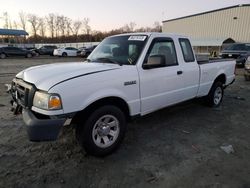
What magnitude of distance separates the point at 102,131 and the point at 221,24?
1597 inches

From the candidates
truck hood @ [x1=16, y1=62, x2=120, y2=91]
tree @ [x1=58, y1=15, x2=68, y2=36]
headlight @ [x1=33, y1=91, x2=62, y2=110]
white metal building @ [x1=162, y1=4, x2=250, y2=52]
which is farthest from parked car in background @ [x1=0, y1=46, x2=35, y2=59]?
tree @ [x1=58, y1=15, x2=68, y2=36]

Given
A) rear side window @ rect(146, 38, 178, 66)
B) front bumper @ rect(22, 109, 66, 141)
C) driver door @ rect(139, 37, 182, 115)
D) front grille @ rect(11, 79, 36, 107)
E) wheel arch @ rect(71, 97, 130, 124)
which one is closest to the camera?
front bumper @ rect(22, 109, 66, 141)

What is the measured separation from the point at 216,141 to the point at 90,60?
9.43 feet

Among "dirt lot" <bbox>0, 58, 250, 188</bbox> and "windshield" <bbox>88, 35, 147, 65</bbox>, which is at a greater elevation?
"windshield" <bbox>88, 35, 147, 65</bbox>

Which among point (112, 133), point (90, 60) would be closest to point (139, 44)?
point (90, 60)

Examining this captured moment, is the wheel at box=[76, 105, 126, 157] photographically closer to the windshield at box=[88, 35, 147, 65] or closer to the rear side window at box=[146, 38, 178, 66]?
the windshield at box=[88, 35, 147, 65]

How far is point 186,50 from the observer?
503 cm

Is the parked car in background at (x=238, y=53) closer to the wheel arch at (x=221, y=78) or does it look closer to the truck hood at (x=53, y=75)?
the wheel arch at (x=221, y=78)

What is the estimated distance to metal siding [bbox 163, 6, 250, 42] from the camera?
35.1m

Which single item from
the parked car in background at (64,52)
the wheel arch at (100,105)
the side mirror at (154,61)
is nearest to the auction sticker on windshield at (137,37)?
the side mirror at (154,61)

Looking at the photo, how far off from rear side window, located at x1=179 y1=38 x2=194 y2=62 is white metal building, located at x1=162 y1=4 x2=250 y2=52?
93.8 ft

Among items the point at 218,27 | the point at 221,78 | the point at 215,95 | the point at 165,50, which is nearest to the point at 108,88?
the point at 165,50

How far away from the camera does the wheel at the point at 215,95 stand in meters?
6.11

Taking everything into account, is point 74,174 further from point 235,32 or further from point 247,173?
point 235,32
